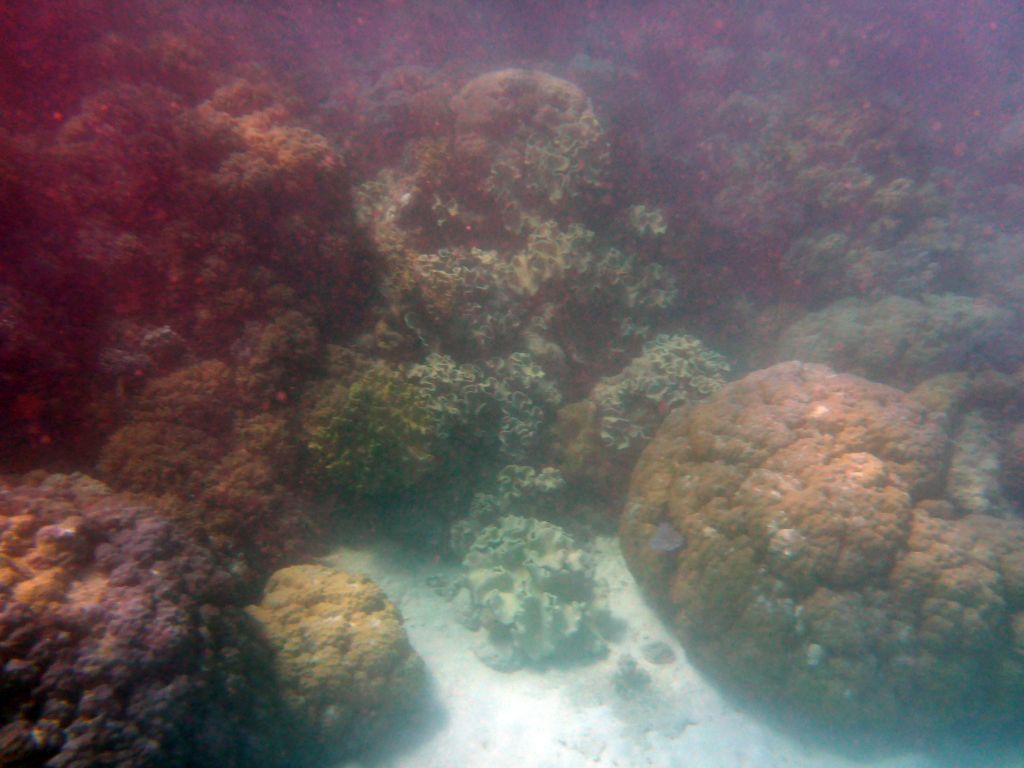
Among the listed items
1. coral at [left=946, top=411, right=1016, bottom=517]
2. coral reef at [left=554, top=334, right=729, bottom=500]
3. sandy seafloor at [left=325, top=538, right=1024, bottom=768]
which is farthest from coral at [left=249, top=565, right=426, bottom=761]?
coral at [left=946, top=411, right=1016, bottom=517]

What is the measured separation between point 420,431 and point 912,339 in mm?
8068

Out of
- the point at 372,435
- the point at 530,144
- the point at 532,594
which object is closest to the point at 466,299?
the point at 372,435

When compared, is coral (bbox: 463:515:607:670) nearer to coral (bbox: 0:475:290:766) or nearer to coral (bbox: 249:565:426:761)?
coral (bbox: 249:565:426:761)

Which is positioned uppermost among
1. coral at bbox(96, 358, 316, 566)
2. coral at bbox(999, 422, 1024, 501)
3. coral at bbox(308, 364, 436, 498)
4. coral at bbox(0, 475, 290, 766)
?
coral at bbox(999, 422, 1024, 501)

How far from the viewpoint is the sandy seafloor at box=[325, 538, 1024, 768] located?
5164 millimetres

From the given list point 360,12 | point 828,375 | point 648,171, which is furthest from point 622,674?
point 360,12

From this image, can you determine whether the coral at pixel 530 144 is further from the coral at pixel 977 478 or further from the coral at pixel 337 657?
the coral at pixel 977 478

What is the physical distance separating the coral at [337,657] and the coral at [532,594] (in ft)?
3.57

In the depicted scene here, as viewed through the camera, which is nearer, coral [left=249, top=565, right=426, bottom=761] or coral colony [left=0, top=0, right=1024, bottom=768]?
coral colony [left=0, top=0, right=1024, bottom=768]

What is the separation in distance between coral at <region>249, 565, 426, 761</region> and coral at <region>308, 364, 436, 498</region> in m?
1.11

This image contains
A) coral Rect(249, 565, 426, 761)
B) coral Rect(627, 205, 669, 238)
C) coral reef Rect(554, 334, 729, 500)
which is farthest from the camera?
coral Rect(627, 205, 669, 238)

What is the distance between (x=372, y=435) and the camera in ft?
19.6

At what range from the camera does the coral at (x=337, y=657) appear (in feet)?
15.4

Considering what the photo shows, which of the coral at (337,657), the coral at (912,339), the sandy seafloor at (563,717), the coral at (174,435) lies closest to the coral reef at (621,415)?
the sandy seafloor at (563,717)
